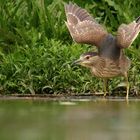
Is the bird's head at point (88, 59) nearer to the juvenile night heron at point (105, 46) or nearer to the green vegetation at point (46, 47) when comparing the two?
the juvenile night heron at point (105, 46)

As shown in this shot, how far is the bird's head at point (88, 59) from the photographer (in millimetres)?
10539

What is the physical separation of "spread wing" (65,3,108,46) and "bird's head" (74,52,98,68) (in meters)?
0.20

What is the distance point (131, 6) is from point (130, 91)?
2.39 meters

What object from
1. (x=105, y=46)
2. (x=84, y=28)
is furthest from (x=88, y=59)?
(x=84, y=28)

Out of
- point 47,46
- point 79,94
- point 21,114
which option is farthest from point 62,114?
point 47,46

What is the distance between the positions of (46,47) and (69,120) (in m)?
2.52

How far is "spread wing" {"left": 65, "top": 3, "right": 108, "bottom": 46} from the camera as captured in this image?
429 inches

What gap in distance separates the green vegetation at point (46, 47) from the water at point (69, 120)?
1.81 ft

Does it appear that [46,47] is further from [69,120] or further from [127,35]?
[69,120]

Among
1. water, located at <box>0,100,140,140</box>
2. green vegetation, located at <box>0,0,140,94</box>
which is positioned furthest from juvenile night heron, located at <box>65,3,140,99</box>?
water, located at <box>0,100,140,140</box>

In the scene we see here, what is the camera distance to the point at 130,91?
1080 centimetres

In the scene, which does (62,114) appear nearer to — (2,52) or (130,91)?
(130,91)

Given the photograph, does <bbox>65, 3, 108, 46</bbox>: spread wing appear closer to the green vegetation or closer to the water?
the green vegetation

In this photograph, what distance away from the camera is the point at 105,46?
10.9m
